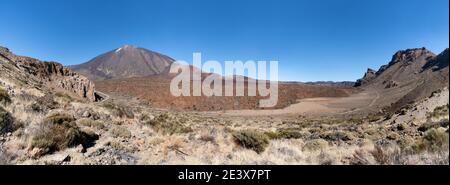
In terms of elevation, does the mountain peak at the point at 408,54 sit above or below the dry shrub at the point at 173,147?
above

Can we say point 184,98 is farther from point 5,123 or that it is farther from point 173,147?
point 173,147

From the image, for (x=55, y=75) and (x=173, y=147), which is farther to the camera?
(x=55, y=75)

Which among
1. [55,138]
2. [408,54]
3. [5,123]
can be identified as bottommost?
[55,138]

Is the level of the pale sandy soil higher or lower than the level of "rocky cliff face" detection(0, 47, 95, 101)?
lower

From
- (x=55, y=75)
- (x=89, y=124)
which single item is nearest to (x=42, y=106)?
(x=89, y=124)

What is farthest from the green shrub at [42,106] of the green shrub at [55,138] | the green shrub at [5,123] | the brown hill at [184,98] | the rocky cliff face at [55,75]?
the brown hill at [184,98]

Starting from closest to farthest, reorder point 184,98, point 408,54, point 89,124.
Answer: point 89,124 → point 184,98 → point 408,54

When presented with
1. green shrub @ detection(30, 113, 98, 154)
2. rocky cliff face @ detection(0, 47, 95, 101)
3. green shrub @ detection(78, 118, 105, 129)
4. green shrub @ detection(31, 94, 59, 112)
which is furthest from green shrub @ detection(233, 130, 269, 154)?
rocky cliff face @ detection(0, 47, 95, 101)

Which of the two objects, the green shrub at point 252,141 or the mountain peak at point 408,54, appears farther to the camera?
the mountain peak at point 408,54

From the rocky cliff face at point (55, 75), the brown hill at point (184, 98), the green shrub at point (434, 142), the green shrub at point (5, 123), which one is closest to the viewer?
the green shrub at point (434, 142)

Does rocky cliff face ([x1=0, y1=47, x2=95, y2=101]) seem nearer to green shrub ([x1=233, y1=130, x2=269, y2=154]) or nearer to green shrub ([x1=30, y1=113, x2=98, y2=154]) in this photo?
green shrub ([x1=30, y1=113, x2=98, y2=154])

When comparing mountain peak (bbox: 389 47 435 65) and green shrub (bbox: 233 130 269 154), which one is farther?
mountain peak (bbox: 389 47 435 65)

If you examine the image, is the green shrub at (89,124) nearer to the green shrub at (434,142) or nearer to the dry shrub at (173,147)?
the dry shrub at (173,147)
